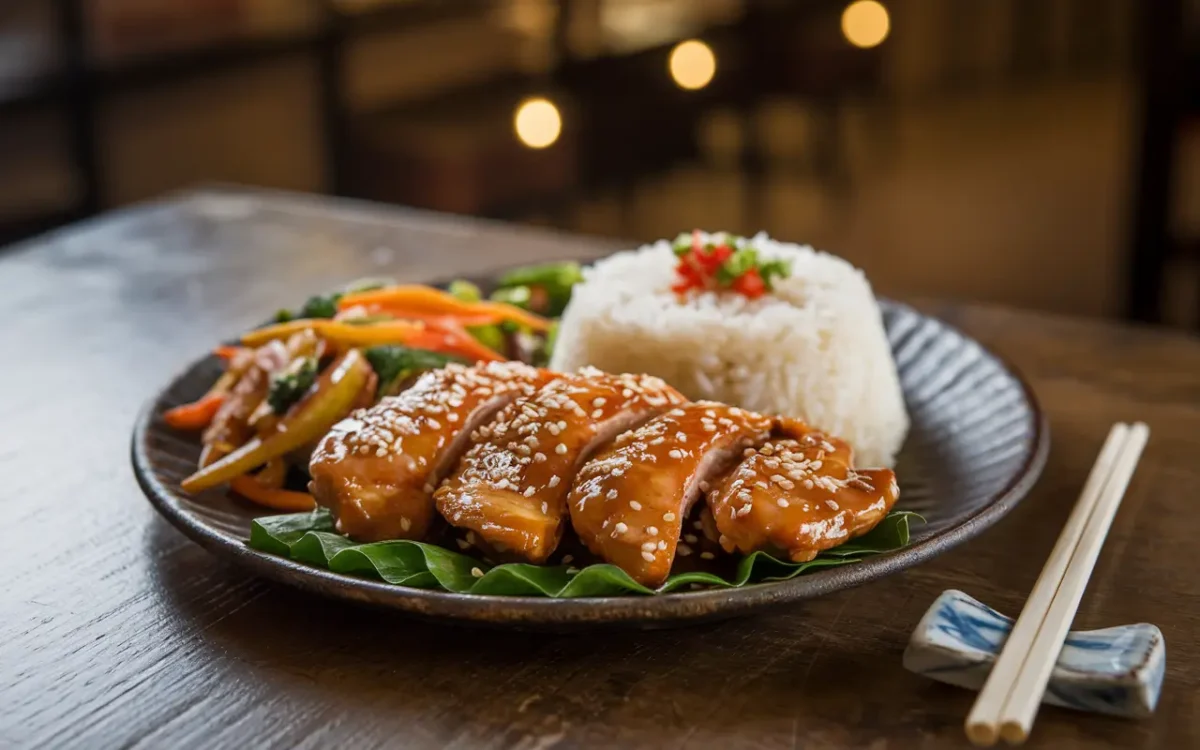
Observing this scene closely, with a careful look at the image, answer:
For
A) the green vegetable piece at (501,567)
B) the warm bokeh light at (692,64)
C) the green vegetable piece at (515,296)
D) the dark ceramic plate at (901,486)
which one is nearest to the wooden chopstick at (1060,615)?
the dark ceramic plate at (901,486)

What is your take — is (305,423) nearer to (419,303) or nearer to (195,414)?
(195,414)

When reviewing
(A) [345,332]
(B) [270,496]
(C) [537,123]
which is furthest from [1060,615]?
(C) [537,123]

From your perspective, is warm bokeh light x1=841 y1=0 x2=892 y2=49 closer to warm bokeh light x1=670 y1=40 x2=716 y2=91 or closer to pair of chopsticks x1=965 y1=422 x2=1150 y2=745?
warm bokeh light x1=670 y1=40 x2=716 y2=91

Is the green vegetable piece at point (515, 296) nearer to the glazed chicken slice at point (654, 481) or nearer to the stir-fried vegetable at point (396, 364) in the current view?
the stir-fried vegetable at point (396, 364)

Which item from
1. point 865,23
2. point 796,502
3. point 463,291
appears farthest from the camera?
point 865,23

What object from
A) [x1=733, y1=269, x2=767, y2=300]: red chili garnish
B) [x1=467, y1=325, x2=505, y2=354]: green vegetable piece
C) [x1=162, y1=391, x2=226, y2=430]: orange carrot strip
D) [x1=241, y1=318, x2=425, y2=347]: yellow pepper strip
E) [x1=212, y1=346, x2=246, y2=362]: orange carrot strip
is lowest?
[x1=162, y1=391, x2=226, y2=430]: orange carrot strip

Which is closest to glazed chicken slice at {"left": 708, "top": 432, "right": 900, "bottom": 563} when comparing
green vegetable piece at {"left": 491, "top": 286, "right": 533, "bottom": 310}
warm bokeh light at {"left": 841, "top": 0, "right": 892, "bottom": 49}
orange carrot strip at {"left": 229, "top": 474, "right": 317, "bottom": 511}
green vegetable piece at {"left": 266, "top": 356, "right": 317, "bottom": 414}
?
orange carrot strip at {"left": 229, "top": 474, "right": 317, "bottom": 511}
